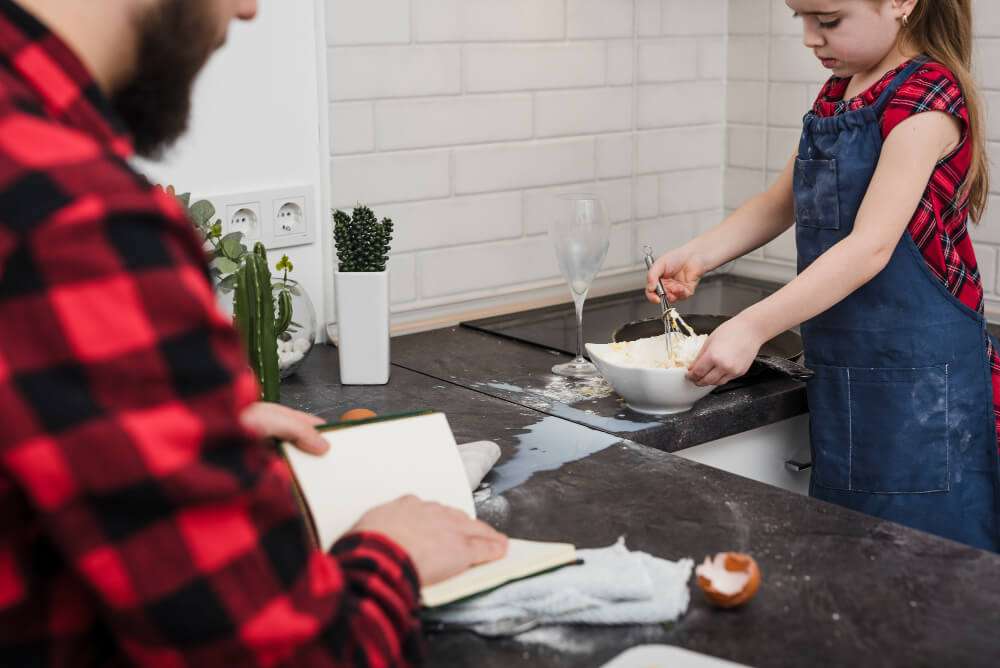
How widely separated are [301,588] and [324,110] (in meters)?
1.35

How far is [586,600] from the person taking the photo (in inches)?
38.5

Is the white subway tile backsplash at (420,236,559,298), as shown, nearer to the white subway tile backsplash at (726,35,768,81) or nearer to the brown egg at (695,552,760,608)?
the white subway tile backsplash at (726,35,768,81)

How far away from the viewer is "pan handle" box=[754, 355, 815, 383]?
1.77 m

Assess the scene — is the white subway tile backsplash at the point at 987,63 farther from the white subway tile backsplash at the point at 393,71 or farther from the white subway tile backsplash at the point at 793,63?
the white subway tile backsplash at the point at 393,71

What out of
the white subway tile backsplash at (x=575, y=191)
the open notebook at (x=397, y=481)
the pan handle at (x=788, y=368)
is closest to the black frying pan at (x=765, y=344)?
the pan handle at (x=788, y=368)

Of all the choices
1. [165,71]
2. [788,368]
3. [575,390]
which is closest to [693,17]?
[788,368]

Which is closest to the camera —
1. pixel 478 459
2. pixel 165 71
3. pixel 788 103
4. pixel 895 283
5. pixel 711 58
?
pixel 165 71

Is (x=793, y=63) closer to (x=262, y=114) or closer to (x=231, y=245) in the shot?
(x=262, y=114)

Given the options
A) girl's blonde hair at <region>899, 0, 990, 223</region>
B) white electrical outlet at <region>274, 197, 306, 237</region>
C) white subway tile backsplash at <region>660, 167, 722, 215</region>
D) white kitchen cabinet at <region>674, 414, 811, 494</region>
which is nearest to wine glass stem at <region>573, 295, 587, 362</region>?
white kitchen cabinet at <region>674, 414, 811, 494</region>

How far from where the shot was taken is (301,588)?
71 cm

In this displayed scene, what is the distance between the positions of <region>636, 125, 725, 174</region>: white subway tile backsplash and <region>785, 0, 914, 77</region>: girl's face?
2.59ft

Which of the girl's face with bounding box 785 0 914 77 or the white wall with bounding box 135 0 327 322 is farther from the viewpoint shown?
the white wall with bounding box 135 0 327 322

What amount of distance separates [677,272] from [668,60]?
0.71 meters

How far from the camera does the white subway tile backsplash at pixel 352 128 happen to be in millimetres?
1966
